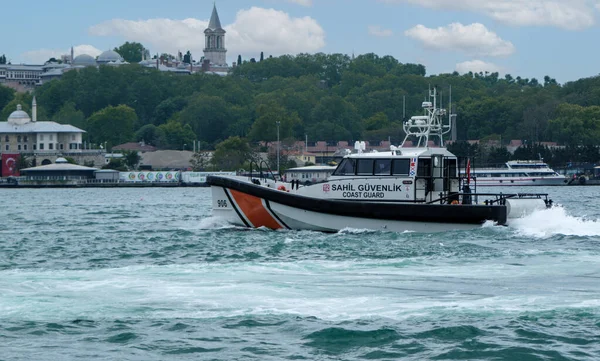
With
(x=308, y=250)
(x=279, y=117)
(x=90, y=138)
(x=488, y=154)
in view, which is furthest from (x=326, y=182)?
(x=90, y=138)

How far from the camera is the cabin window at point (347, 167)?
2991 centimetres

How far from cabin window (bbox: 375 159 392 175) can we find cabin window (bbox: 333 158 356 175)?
0.62 m

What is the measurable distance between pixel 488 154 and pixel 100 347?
11654 cm

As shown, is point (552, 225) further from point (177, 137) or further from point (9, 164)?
point (177, 137)

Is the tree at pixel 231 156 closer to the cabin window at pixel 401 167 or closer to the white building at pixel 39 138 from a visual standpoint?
the white building at pixel 39 138

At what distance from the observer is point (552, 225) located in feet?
96.4

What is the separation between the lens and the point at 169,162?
14875 cm

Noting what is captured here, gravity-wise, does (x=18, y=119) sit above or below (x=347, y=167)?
above

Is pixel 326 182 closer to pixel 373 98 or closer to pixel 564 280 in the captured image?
pixel 564 280

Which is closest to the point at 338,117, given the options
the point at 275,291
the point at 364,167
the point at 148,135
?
the point at 148,135

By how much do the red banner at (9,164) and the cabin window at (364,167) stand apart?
123208mm

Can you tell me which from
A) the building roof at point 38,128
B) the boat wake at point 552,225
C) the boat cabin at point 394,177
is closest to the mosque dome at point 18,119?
the building roof at point 38,128

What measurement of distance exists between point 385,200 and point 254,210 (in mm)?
3674

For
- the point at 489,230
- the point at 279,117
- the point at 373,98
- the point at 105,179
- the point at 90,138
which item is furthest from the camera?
the point at 373,98
